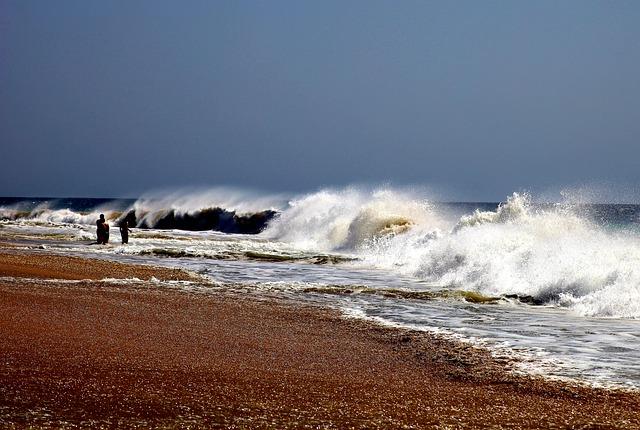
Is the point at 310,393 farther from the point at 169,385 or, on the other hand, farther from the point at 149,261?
the point at 149,261

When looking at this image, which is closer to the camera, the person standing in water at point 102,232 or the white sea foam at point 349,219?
the person standing in water at point 102,232

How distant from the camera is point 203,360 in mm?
6965

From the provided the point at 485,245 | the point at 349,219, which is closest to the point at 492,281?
the point at 485,245

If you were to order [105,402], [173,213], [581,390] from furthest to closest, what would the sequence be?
1. [173,213]
2. [581,390]
3. [105,402]

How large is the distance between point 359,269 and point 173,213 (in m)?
40.6

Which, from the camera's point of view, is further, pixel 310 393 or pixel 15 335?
pixel 15 335

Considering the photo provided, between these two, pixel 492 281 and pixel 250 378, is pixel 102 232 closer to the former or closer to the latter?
pixel 492 281

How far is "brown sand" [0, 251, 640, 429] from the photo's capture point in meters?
5.07

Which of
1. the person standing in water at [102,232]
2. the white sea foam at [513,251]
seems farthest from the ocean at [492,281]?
the person standing in water at [102,232]

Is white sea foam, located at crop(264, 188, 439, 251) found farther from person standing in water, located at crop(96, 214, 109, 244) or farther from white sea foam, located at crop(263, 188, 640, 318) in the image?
person standing in water, located at crop(96, 214, 109, 244)

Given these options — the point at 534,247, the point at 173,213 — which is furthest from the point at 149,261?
the point at 173,213

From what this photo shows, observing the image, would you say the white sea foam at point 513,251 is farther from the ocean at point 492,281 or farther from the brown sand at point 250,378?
the brown sand at point 250,378

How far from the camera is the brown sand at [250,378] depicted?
5.07 meters

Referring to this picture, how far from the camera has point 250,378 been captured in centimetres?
627
